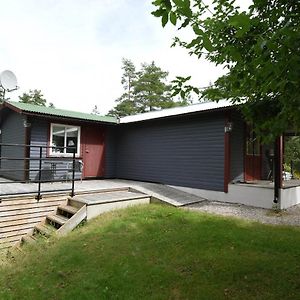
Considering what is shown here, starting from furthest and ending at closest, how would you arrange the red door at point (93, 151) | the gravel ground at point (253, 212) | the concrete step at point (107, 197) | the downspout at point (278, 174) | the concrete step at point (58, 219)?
the red door at point (93, 151) → the downspout at point (278, 174) → the concrete step at point (107, 197) → the gravel ground at point (253, 212) → the concrete step at point (58, 219)

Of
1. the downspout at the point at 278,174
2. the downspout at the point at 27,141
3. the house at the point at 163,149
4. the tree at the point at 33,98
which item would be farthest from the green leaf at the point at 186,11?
the tree at the point at 33,98

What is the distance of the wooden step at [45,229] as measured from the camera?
5902mm

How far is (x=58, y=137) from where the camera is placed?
35.1ft

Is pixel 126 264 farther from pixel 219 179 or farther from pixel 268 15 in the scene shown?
pixel 219 179

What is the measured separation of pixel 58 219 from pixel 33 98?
30.2 meters

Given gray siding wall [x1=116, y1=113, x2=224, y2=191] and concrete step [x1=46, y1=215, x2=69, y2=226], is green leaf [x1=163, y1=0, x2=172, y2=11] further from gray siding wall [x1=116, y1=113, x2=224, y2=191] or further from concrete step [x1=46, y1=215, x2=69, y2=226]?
gray siding wall [x1=116, y1=113, x2=224, y2=191]

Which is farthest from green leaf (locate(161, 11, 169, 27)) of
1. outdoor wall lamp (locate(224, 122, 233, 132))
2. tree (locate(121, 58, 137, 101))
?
tree (locate(121, 58, 137, 101))

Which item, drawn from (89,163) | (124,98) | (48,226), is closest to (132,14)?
(48,226)

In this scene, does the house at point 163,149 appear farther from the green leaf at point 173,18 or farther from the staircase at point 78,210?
the green leaf at point 173,18

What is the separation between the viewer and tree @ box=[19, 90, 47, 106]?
33.0 meters

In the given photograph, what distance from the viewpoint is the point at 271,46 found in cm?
171

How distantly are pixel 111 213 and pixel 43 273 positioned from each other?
2.51m

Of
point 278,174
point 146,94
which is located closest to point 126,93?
point 146,94

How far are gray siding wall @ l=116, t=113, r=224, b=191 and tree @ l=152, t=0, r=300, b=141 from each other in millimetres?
5173
